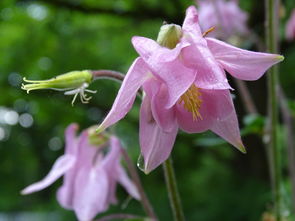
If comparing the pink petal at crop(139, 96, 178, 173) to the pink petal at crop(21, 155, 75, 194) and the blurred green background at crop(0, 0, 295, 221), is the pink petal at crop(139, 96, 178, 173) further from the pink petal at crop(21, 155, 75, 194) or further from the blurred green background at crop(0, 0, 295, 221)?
the blurred green background at crop(0, 0, 295, 221)

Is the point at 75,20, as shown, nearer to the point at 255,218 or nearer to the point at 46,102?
the point at 46,102

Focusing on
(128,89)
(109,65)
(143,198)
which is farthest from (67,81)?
(109,65)

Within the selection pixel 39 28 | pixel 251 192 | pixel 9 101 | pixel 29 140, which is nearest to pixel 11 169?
pixel 29 140

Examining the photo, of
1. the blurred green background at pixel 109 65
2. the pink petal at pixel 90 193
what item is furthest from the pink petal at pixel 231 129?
the blurred green background at pixel 109 65

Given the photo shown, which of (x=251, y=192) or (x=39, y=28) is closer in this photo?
(x=251, y=192)

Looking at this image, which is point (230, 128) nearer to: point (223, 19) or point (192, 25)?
point (192, 25)

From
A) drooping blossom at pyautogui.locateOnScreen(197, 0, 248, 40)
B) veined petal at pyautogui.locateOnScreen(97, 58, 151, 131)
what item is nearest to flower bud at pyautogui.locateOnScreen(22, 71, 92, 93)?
veined petal at pyautogui.locateOnScreen(97, 58, 151, 131)
